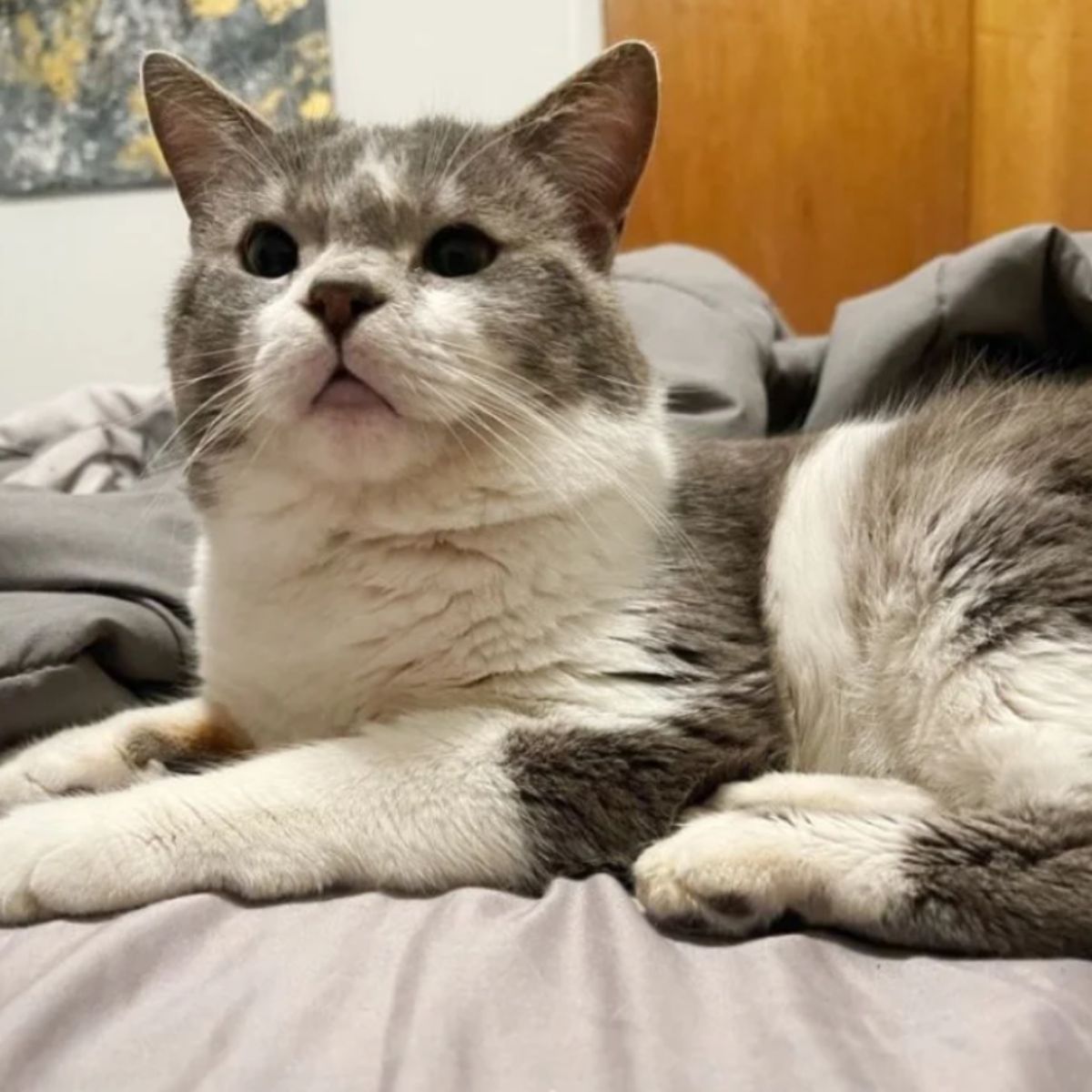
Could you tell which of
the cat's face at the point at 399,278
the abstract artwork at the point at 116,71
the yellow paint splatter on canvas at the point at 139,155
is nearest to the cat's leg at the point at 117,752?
the cat's face at the point at 399,278

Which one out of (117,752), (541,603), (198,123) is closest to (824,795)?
(541,603)

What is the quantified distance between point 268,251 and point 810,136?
82.8 inches

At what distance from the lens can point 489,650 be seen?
115 centimetres

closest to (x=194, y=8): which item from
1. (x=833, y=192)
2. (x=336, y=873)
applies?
(x=833, y=192)

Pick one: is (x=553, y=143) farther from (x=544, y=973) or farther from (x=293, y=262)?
(x=544, y=973)

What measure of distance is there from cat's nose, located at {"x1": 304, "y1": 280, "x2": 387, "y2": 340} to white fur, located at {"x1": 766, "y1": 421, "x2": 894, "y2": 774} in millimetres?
505

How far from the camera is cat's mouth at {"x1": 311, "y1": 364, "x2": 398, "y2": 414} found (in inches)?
42.2

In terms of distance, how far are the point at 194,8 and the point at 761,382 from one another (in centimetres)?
196

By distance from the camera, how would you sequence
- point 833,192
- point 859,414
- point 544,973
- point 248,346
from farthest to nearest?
1. point 833,192
2. point 859,414
3. point 248,346
4. point 544,973

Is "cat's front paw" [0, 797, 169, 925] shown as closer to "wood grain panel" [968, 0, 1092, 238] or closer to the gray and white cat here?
the gray and white cat

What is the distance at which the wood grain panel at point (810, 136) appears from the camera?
2922 mm

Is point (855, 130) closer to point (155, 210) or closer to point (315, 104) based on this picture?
point (315, 104)

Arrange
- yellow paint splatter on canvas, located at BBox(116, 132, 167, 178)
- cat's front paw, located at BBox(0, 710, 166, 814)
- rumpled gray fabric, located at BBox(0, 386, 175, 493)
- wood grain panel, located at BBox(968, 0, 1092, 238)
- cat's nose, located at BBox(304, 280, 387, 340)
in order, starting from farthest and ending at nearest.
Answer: yellow paint splatter on canvas, located at BBox(116, 132, 167, 178), wood grain panel, located at BBox(968, 0, 1092, 238), rumpled gray fabric, located at BBox(0, 386, 175, 493), cat's front paw, located at BBox(0, 710, 166, 814), cat's nose, located at BBox(304, 280, 387, 340)

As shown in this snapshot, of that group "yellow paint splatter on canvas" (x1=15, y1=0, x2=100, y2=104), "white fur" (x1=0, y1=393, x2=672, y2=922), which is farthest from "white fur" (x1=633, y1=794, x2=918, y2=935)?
"yellow paint splatter on canvas" (x1=15, y1=0, x2=100, y2=104)
